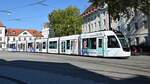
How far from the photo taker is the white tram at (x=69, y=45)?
40.8 metres

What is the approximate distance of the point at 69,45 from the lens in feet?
143

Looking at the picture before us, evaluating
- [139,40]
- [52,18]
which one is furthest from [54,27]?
[139,40]

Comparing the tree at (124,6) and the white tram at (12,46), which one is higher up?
the tree at (124,6)

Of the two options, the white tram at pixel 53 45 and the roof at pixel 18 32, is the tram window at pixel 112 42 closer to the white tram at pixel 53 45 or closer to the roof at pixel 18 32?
the white tram at pixel 53 45

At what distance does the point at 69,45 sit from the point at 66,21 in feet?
164

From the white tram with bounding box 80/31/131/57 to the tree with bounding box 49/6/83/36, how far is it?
5549 centimetres

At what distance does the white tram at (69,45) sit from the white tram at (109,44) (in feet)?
15.5

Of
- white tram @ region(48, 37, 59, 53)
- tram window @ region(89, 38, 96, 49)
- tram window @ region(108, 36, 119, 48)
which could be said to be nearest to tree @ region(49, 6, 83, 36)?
white tram @ region(48, 37, 59, 53)

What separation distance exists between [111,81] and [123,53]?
18.1 metres

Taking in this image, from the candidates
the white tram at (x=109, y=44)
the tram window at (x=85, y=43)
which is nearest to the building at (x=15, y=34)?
the tram window at (x=85, y=43)

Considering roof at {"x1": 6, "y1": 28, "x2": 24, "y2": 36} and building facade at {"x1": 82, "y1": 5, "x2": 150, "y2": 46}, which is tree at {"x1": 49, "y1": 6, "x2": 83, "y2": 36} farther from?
roof at {"x1": 6, "y1": 28, "x2": 24, "y2": 36}

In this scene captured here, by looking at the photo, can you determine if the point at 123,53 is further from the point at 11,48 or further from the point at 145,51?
the point at 11,48

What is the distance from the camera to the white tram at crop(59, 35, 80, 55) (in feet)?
134

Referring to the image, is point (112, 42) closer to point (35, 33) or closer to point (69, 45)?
point (69, 45)
